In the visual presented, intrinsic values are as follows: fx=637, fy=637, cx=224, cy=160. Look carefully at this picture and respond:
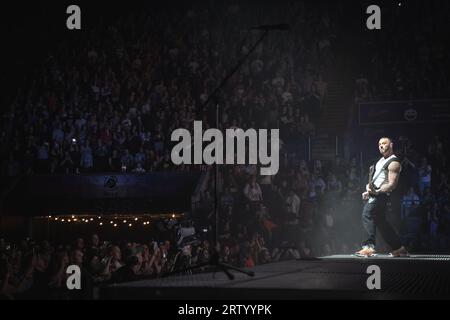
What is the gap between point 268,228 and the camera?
15375mm

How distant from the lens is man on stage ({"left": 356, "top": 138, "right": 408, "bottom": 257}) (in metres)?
8.41

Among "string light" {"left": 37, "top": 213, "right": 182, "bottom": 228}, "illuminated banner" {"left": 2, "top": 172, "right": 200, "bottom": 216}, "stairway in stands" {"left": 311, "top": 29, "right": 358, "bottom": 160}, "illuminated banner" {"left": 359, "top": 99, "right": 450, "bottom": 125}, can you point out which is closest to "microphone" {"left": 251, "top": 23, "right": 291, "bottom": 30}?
"illuminated banner" {"left": 2, "top": 172, "right": 200, "bottom": 216}

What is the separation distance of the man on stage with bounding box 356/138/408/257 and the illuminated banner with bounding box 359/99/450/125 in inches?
393

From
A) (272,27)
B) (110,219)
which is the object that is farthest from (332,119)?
(272,27)

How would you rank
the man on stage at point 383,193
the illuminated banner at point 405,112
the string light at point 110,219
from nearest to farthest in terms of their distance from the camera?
the man on stage at point 383,193 < the string light at point 110,219 < the illuminated banner at point 405,112

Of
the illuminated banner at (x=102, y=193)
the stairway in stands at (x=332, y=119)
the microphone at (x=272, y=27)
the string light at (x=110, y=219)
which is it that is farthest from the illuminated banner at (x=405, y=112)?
the microphone at (x=272, y=27)

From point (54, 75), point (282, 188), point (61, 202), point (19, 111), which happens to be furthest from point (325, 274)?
point (54, 75)

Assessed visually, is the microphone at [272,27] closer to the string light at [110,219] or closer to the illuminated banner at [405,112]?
the string light at [110,219]

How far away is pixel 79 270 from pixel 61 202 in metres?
7.23

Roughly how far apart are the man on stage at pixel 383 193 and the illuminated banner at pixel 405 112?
9.98m

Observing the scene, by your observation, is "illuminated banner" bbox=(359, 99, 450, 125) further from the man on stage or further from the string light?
the man on stage

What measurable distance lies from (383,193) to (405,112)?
10426mm

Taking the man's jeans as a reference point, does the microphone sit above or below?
above

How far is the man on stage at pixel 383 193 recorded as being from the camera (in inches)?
331
